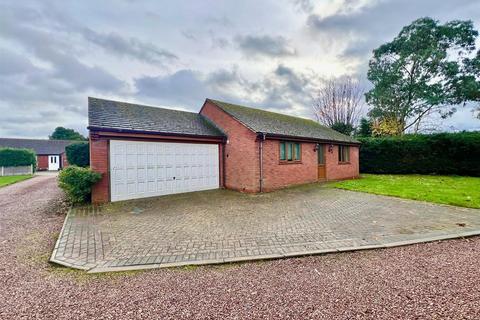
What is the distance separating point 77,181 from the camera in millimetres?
8844

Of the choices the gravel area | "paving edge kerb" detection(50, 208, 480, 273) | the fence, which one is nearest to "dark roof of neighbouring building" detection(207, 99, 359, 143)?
"paving edge kerb" detection(50, 208, 480, 273)

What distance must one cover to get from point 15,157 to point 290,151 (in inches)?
1316

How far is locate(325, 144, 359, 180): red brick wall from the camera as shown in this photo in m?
16.4

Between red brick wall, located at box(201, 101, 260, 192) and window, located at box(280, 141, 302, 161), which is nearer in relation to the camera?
red brick wall, located at box(201, 101, 260, 192)

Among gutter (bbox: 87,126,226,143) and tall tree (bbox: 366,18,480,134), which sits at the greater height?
tall tree (bbox: 366,18,480,134)

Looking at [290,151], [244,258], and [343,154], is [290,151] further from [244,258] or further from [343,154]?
[244,258]

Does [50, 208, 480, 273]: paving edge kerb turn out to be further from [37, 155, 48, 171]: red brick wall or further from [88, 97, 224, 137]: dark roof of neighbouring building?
[37, 155, 48, 171]: red brick wall

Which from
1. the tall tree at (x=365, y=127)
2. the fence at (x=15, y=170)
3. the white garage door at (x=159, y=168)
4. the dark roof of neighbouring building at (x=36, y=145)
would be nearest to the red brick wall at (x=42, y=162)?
the dark roof of neighbouring building at (x=36, y=145)

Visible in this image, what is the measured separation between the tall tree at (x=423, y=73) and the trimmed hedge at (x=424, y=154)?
22.6 feet

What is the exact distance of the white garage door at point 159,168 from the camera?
9.94m

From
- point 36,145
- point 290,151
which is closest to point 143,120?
point 290,151

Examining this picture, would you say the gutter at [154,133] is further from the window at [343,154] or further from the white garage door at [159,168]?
the window at [343,154]

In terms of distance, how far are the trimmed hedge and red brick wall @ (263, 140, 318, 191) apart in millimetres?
9835

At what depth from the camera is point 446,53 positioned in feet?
76.3
